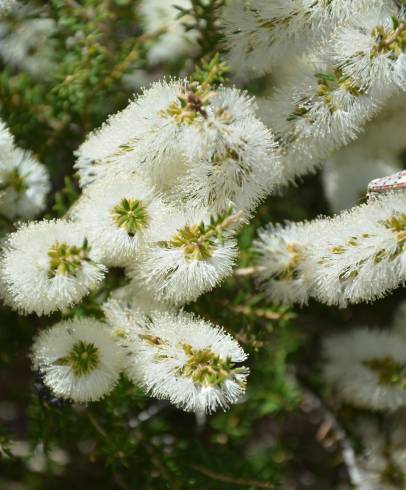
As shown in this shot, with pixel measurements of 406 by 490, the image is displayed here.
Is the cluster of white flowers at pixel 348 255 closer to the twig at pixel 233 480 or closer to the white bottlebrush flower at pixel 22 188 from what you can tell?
the twig at pixel 233 480

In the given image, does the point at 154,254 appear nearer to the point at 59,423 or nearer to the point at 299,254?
the point at 299,254

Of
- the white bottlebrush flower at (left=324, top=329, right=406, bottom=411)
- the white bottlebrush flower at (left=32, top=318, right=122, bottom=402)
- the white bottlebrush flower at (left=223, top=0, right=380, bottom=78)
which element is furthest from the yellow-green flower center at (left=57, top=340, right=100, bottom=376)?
the white bottlebrush flower at (left=324, top=329, right=406, bottom=411)

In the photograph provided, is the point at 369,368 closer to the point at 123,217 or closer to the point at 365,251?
the point at 365,251

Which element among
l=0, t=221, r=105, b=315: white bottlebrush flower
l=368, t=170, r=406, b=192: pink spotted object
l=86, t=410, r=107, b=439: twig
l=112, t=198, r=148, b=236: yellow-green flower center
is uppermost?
l=368, t=170, r=406, b=192: pink spotted object

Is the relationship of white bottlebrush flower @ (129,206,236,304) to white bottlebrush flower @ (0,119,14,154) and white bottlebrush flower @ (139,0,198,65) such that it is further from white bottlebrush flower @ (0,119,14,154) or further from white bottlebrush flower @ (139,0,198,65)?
white bottlebrush flower @ (139,0,198,65)

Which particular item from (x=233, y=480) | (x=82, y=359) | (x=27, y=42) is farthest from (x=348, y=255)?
(x=27, y=42)

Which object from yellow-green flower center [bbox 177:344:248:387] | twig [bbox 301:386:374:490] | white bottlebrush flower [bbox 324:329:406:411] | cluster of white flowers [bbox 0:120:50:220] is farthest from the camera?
twig [bbox 301:386:374:490]
